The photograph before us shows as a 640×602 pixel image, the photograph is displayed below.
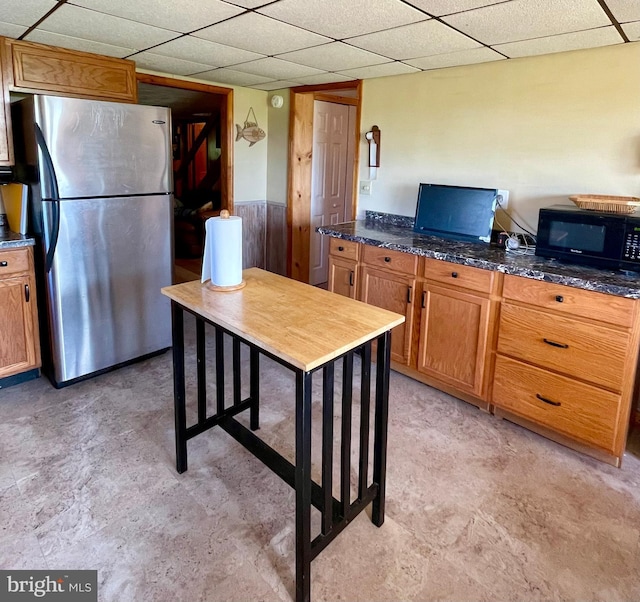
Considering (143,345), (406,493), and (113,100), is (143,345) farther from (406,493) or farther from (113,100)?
(406,493)

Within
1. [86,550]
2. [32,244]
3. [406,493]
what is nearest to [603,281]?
[406,493]

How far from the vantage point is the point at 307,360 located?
4.45ft

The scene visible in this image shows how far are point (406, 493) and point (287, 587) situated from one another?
70 centimetres

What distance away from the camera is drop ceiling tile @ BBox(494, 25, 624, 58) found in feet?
7.49

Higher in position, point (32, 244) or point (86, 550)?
point (32, 244)

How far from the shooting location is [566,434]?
2.39m

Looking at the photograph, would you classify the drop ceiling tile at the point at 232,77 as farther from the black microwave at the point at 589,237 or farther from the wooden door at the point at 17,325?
the black microwave at the point at 589,237

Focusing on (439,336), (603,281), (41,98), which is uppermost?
(41,98)

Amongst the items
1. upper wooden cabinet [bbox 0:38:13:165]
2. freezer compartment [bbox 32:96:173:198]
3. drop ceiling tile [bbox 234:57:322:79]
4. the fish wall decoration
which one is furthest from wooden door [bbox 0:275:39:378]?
the fish wall decoration

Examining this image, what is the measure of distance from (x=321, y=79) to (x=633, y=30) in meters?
2.21

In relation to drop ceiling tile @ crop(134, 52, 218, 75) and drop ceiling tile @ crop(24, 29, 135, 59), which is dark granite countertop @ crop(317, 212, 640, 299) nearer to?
drop ceiling tile @ crop(134, 52, 218, 75)

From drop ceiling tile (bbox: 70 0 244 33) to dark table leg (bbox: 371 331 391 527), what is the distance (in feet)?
5.26

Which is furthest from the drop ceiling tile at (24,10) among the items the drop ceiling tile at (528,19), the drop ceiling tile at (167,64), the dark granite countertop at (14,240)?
the drop ceiling tile at (528,19)

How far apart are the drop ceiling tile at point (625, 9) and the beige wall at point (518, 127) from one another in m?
0.48
